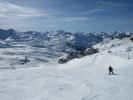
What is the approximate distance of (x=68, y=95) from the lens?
795 inches

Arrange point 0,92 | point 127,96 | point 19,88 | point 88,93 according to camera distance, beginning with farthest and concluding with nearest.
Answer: point 19,88 → point 0,92 → point 88,93 → point 127,96

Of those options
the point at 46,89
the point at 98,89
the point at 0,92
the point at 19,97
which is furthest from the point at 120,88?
the point at 0,92

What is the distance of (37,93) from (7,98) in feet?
10.1

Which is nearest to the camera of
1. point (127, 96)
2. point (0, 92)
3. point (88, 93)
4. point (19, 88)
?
point (127, 96)

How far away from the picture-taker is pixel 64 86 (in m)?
24.4

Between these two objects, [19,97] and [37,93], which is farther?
[37,93]

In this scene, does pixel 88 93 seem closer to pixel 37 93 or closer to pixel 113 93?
pixel 113 93

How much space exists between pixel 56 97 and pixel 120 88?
23.1ft

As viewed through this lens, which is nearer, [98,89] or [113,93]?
[113,93]

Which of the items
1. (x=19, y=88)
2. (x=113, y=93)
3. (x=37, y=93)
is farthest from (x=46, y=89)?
(x=113, y=93)

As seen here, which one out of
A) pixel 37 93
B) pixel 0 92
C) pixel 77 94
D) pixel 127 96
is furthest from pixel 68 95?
pixel 0 92

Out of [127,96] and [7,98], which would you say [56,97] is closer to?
[7,98]

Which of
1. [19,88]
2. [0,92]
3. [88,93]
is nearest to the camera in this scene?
[88,93]

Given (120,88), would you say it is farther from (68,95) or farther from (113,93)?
(68,95)
